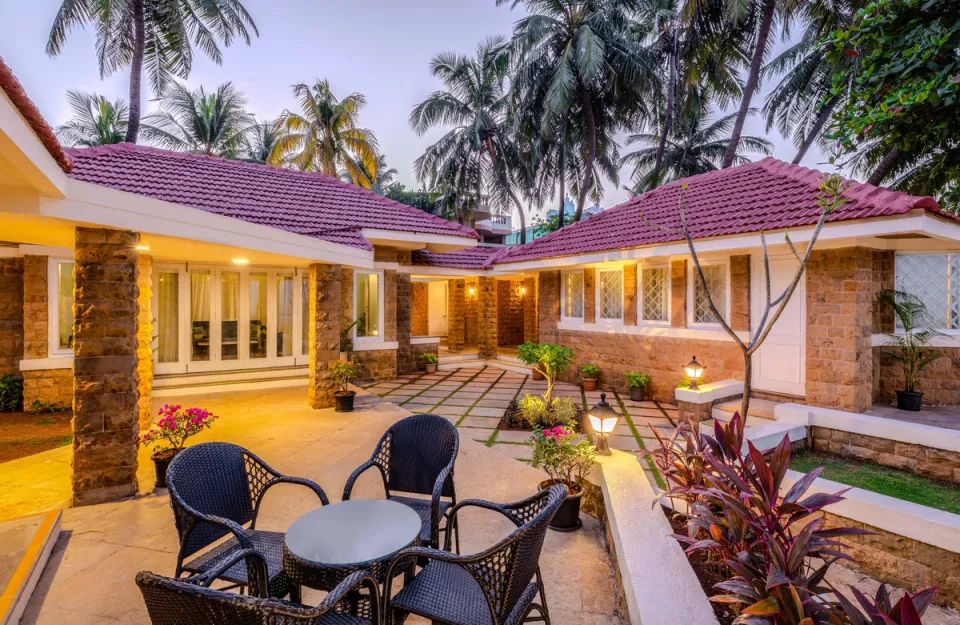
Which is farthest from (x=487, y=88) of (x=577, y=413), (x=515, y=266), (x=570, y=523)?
(x=570, y=523)

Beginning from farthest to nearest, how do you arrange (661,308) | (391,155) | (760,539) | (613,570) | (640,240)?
(391,155), (661,308), (640,240), (613,570), (760,539)

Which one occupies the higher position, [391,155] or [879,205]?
[391,155]

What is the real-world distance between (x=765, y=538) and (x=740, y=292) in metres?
5.90

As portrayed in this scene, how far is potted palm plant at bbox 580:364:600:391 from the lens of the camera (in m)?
9.14

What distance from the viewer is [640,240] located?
7.71 m

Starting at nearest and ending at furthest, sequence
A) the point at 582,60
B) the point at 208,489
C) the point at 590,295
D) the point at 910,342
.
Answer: the point at 208,489 < the point at 910,342 < the point at 590,295 < the point at 582,60

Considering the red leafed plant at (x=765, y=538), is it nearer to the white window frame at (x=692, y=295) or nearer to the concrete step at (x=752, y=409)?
the concrete step at (x=752, y=409)

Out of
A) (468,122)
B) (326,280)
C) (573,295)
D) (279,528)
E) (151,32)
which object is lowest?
(279,528)

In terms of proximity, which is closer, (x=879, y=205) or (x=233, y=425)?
(x=879, y=205)

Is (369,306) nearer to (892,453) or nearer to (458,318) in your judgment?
(458,318)

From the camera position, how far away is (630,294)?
28.6 ft

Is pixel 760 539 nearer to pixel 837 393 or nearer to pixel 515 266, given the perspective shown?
pixel 837 393

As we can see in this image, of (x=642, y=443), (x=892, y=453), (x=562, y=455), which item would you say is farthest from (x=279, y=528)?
(x=892, y=453)

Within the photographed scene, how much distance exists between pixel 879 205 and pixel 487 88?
54.7ft
